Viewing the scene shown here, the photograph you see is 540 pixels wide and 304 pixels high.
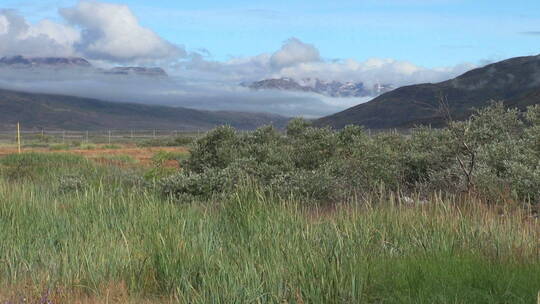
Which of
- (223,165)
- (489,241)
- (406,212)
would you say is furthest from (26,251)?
(223,165)

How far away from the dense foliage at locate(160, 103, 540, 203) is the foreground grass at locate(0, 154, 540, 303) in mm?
1894

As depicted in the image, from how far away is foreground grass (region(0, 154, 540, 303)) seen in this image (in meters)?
5.47

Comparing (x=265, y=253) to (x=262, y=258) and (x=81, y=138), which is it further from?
(x=81, y=138)

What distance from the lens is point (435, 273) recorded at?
222 inches

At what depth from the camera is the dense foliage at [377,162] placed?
11789 millimetres

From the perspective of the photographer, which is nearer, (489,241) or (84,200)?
(489,241)

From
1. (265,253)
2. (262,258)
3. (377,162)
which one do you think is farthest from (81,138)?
(262,258)

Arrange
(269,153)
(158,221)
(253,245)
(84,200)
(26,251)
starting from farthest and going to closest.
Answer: (269,153) < (84,200) < (158,221) < (26,251) < (253,245)

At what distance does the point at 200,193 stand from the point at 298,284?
8.41 m

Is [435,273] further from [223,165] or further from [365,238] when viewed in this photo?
[223,165]

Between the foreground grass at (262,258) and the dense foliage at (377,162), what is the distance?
1.89m

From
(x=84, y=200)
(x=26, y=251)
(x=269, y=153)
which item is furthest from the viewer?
(x=269, y=153)

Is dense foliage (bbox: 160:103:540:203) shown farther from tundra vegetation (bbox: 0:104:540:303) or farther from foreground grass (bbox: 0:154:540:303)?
foreground grass (bbox: 0:154:540:303)

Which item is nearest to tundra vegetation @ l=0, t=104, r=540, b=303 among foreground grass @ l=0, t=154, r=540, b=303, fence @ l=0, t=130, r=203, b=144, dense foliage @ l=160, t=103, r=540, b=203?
foreground grass @ l=0, t=154, r=540, b=303
